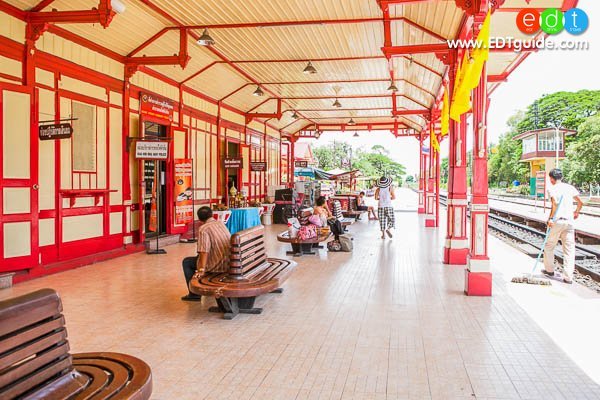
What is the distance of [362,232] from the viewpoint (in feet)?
44.7

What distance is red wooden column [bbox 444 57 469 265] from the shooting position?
8297 millimetres

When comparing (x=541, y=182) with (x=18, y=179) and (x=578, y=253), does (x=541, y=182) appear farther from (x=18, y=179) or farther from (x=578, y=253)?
(x=18, y=179)

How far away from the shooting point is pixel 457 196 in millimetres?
8492

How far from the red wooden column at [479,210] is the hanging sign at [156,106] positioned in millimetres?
6823

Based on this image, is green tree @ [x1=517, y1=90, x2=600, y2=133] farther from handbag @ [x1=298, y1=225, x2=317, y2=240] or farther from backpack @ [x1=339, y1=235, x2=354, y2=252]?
handbag @ [x1=298, y1=225, x2=317, y2=240]

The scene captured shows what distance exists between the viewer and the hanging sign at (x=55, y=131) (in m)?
6.90

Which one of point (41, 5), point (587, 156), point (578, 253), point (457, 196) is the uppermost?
point (41, 5)

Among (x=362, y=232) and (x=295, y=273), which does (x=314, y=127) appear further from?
(x=295, y=273)

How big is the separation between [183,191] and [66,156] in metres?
3.73

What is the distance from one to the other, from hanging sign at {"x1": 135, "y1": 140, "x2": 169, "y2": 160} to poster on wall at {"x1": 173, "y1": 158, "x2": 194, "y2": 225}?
2.05 m

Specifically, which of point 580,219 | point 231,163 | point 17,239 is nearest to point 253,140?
point 231,163

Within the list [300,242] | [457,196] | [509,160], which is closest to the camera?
[457,196]

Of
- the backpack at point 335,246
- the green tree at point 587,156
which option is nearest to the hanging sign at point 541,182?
the backpack at point 335,246

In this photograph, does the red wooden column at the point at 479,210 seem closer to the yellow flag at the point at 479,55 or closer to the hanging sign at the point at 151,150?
the yellow flag at the point at 479,55
